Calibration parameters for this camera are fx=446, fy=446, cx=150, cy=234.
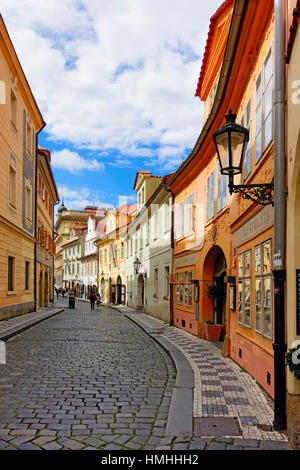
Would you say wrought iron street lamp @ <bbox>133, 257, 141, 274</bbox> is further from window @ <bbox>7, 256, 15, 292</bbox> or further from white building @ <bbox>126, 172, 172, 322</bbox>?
window @ <bbox>7, 256, 15, 292</bbox>

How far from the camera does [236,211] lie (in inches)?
384

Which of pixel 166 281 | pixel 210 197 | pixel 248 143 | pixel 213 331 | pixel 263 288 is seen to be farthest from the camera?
pixel 166 281

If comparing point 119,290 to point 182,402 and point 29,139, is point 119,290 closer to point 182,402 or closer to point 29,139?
Result: point 29,139

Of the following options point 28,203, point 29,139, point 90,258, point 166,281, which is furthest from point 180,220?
point 90,258

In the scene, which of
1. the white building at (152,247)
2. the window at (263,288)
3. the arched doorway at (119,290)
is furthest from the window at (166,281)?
the arched doorway at (119,290)

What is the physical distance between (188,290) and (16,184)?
9.29m

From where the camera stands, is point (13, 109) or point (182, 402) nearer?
point (182, 402)

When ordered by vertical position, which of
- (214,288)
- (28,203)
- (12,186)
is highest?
(12,186)

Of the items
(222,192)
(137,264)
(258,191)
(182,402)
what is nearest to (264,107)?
(258,191)

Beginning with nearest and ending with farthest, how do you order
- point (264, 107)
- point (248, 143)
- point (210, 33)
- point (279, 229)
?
point (279, 229), point (264, 107), point (248, 143), point (210, 33)

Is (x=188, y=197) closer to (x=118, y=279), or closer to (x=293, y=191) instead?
(x=293, y=191)

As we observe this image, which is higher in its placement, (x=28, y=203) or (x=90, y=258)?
(x=28, y=203)

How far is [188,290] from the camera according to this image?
1623 cm

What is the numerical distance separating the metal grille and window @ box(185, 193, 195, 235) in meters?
10.6
